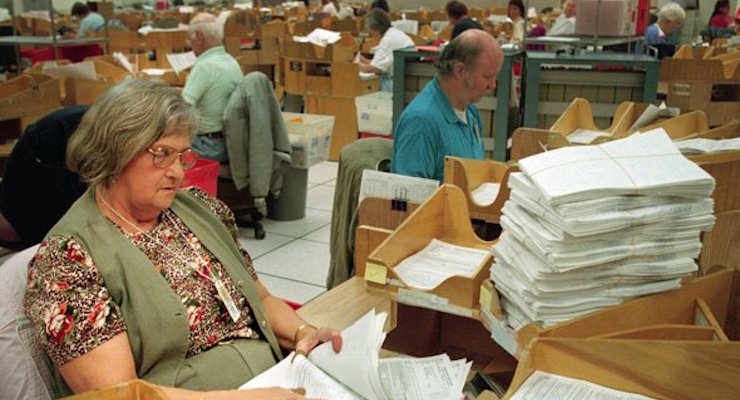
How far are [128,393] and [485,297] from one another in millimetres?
764

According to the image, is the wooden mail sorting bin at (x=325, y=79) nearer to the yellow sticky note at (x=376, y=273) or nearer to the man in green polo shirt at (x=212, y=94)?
the man in green polo shirt at (x=212, y=94)

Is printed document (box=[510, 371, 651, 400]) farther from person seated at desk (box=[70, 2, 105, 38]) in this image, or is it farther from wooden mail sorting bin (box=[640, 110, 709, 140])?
person seated at desk (box=[70, 2, 105, 38])

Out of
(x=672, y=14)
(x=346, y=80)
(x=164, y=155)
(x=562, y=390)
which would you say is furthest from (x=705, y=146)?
(x=672, y=14)

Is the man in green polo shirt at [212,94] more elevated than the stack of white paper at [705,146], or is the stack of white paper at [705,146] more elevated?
the stack of white paper at [705,146]

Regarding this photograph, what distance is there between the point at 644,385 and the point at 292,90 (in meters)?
6.07

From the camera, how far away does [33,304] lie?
1.51 meters

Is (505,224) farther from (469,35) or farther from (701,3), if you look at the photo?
(701,3)

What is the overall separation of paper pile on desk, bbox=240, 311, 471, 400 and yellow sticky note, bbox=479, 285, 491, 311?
0.14m

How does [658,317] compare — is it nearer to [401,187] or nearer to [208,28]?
[401,187]

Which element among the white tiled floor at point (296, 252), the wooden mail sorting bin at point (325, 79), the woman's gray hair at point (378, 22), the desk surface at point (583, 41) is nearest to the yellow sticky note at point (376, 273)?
the white tiled floor at point (296, 252)

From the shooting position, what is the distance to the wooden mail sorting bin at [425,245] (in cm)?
166

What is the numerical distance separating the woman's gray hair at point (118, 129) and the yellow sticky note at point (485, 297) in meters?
0.82

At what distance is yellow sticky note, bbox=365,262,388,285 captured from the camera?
176 cm

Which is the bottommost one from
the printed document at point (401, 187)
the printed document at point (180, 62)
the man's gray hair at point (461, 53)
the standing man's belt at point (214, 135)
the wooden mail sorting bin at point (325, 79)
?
the standing man's belt at point (214, 135)
